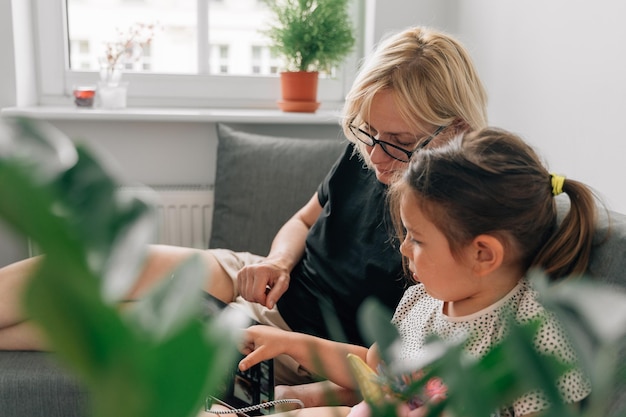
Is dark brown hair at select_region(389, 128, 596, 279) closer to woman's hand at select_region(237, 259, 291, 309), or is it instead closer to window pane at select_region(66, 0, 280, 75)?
woman's hand at select_region(237, 259, 291, 309)

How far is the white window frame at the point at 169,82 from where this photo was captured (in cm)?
239

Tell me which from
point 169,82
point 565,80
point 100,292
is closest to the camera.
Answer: point 100,292

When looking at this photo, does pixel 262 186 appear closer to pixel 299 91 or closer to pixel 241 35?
pixel 299 91

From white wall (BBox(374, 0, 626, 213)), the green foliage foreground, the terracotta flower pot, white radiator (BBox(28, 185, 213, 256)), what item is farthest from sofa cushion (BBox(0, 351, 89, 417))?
the green foliage foreground

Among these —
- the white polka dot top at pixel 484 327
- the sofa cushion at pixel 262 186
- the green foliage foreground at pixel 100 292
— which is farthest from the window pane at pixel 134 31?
the green foliage foreground at pixel 100 292

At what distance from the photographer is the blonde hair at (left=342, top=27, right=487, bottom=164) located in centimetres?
127

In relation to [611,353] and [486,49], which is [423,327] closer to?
[611,353]

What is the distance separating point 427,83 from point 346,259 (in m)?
0.43

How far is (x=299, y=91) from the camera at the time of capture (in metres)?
2.40

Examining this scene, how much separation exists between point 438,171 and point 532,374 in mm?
853

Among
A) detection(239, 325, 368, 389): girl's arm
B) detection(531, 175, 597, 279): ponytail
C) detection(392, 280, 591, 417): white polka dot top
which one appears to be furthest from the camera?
detection(239, 325, 368, 389): girl's arm

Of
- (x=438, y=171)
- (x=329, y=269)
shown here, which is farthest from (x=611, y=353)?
(x=329, y=269)

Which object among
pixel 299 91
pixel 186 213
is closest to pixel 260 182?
pixel 186 213

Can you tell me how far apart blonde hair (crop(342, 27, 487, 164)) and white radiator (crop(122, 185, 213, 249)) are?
1.02m
